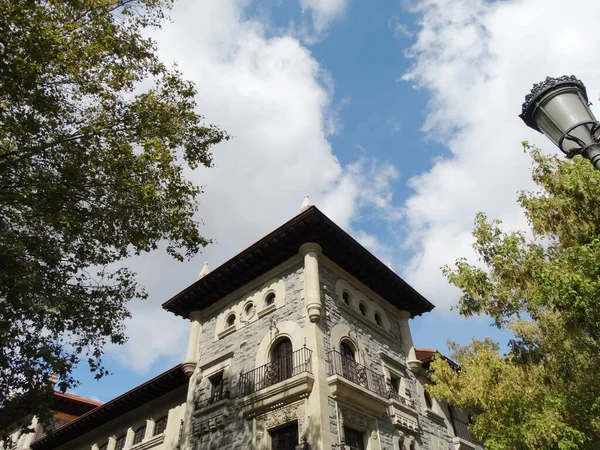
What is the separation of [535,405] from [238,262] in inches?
392

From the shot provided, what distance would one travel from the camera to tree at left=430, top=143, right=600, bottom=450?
24.8 ft

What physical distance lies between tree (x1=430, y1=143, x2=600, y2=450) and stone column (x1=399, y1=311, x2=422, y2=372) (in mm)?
3601

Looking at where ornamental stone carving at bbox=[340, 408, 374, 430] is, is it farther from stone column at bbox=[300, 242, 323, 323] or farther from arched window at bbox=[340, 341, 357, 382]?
stone column at bbox=[300, 242, 323, 323]

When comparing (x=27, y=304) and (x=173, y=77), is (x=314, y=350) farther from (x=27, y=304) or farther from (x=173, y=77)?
(x=173, y=77)

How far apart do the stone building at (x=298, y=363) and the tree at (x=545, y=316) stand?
2787 mm

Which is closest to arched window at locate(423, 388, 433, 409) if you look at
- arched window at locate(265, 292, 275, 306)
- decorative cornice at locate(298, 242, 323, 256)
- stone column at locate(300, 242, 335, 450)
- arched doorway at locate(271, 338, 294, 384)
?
stone column at locate(300, 242, 335, 450)

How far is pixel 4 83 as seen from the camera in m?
7.80

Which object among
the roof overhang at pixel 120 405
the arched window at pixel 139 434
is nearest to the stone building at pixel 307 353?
the roof overhang at pixel 120 405

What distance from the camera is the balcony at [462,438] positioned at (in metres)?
17.0

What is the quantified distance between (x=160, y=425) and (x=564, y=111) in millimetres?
18413

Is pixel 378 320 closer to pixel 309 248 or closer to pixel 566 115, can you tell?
pixel 309 248

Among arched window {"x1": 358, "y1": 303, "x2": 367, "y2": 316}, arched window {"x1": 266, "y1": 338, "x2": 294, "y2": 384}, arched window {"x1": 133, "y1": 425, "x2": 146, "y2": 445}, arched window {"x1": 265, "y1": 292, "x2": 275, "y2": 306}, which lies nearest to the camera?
arched window {"x1": 266, "y1": 338, "x2": 294, "y2": 384}

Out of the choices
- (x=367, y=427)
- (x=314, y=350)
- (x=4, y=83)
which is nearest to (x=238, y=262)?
(x=314, y=350)

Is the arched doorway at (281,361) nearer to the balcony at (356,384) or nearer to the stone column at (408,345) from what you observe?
the balcony at (356,384)
